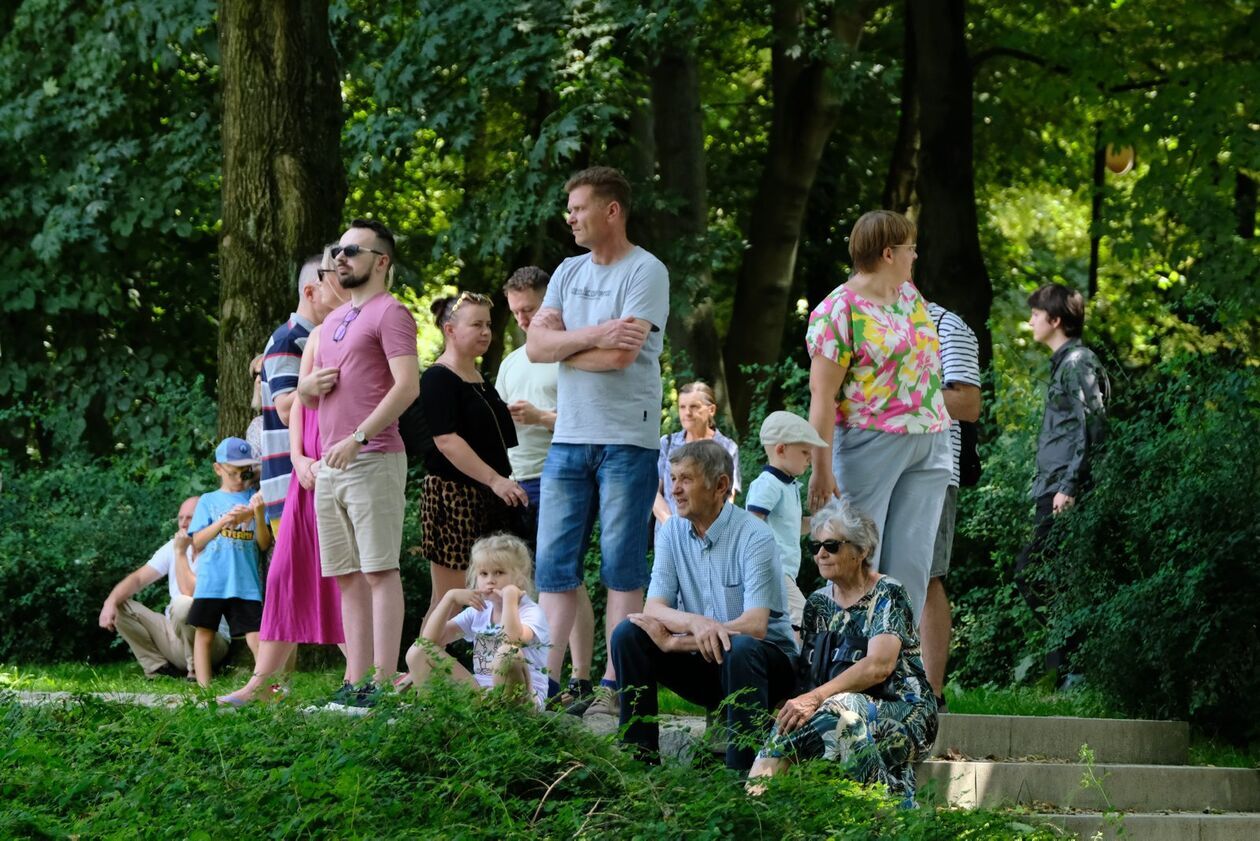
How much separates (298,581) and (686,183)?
9.71 meters

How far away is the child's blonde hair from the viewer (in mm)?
7469

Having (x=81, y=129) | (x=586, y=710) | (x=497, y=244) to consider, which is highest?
(x=81, y=129)

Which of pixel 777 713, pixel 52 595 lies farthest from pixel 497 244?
pixel 777 713

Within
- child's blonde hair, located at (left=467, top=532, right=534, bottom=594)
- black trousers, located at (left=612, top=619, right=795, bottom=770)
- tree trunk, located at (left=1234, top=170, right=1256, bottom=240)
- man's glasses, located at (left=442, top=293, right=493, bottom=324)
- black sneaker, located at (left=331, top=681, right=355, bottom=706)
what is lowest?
black sneaker, located at (left=331, top=681, right=355, bottom=706)

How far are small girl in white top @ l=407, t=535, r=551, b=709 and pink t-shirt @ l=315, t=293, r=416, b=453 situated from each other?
2.30ft

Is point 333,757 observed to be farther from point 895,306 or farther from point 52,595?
point 52,595

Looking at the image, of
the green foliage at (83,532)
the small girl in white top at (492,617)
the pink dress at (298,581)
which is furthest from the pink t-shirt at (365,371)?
the green foliage at (83,532)

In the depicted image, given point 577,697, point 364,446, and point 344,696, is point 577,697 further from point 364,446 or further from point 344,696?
point 364,446

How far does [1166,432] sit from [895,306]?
93.3 inches

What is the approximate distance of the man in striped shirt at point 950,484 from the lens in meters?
7.96

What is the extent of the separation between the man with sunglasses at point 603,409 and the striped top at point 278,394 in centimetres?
126

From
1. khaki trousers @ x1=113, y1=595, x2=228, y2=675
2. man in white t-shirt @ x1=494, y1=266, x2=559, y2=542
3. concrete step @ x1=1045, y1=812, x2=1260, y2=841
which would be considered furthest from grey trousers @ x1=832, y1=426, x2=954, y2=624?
khaki trousers @ x1=113, y1=595, x2=228, y2=675

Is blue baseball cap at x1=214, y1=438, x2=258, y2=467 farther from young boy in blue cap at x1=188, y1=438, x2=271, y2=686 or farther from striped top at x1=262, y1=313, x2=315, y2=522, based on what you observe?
striped top at x1=262, y1=313, x2=315, y2=522

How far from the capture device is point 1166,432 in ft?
29.8
